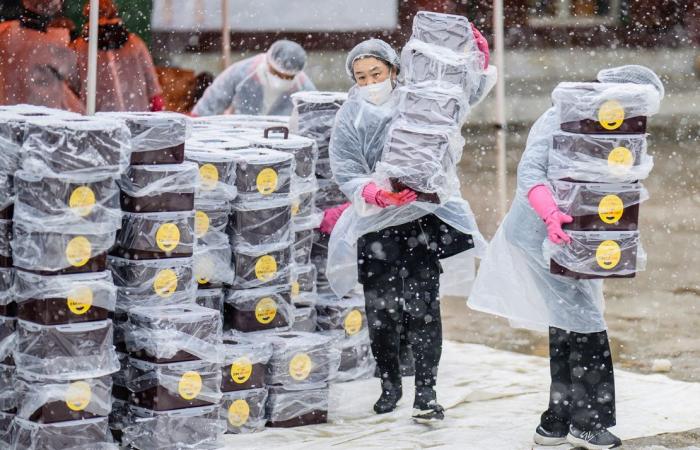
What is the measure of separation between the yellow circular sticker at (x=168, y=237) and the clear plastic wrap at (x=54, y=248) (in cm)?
30

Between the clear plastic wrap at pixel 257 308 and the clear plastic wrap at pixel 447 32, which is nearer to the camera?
the clear plastic wrap at pixel 447 32

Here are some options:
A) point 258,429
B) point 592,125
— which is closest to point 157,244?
point 258,429

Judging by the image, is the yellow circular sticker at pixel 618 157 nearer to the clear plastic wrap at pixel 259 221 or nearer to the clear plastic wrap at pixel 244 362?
the clear plastic wrap at pixel 259 221

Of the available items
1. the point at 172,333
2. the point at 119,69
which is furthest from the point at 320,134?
the point at 119,69

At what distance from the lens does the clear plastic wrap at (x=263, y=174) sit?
19.7ft

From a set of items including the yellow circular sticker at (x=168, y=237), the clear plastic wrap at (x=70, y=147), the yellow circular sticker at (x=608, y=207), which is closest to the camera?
the clear plastic wrap at (x=70, y=147)

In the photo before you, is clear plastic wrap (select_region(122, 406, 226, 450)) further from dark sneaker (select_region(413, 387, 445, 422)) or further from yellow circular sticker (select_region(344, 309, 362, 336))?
yellow circular sticker (select_region(344, 309, 362, 336))

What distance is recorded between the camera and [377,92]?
6117 millimetres

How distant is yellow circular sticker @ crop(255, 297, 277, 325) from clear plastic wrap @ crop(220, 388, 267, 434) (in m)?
0.34

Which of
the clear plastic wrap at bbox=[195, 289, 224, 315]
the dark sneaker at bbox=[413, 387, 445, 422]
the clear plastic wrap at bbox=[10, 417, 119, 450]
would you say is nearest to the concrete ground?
the dark sneaker at bbox=[413, 387, 445, 422]

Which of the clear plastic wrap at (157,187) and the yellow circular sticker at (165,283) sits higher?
the clear plastic wrap at (157,187)

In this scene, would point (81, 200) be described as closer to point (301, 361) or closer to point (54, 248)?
point (54, 248)

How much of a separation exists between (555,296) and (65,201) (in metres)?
2.01

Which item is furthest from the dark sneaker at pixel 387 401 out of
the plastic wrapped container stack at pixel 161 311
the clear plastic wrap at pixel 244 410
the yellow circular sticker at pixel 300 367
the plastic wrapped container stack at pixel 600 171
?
the plastic wrapped container stack at pixel 600 171
